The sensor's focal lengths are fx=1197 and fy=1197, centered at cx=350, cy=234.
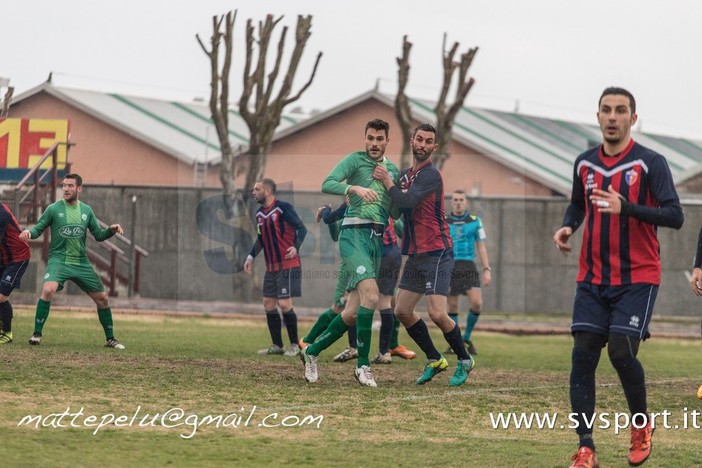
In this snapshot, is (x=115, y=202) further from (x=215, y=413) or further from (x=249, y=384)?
(x=215, y=413)

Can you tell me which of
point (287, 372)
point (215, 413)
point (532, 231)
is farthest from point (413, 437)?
point (532, 231)

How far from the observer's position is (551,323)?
88.3 feet

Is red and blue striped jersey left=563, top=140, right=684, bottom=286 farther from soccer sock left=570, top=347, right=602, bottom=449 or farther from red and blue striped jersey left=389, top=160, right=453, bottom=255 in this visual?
red and blue striped jersey left=389, top=160, right=453, bottom=255

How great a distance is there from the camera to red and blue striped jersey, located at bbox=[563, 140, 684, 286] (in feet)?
24.1

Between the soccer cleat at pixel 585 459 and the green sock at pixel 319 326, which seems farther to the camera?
the green sock at pixel 319 326

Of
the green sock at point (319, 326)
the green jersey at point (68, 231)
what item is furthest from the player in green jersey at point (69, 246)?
the green sock at point (319, 326)

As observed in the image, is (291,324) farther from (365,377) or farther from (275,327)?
(365,377)

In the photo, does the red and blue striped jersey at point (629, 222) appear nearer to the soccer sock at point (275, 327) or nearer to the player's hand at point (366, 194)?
the player's hand at point (366, 194)

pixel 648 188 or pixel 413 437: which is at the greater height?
pixel 648 188

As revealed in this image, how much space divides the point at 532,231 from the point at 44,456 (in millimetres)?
24664

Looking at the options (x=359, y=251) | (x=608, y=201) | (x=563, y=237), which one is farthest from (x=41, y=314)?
(x=608, y=201)

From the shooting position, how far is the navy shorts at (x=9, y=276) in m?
15.2

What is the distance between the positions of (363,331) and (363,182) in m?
1.44

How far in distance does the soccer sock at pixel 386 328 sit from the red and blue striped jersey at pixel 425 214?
2985 mm
